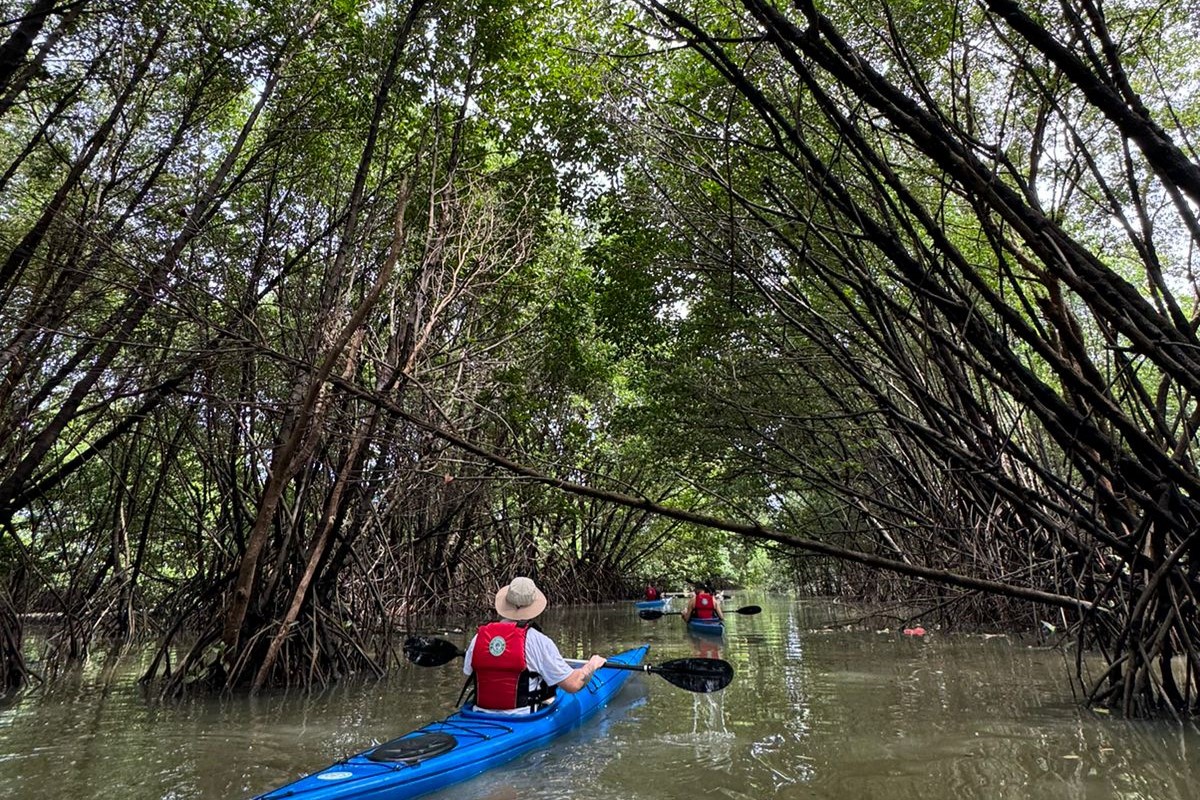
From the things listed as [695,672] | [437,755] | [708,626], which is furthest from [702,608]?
[437,755]

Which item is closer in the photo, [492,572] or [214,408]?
[214,408]

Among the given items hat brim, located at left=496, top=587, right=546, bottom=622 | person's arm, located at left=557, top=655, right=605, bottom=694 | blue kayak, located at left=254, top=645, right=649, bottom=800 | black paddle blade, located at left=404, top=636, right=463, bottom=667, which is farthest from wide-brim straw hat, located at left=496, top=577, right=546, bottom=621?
black paddle blade, located at left=404, top=636, right=463, bottom=667

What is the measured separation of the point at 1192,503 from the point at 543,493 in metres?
9.81

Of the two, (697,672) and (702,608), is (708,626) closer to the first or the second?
(702,608)

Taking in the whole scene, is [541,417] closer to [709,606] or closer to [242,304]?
[709,606]

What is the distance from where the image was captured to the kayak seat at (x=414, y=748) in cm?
311

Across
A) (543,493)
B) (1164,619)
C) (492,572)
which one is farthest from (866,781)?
(492,572)

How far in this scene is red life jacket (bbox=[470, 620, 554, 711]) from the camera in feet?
13.1

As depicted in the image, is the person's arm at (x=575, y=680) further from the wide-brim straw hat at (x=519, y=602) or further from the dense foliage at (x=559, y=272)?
the dense foliage at (x=559, y=272)

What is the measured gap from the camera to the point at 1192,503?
3.46 m

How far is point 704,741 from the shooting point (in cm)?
399

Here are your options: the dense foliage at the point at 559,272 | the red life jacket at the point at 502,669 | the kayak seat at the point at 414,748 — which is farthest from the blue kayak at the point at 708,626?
the kayak seat at the point at 414,748

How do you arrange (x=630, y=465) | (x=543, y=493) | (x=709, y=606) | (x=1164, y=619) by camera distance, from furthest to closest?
1. (x=630, y=465)
2. (x=543, y=493)
3. (x=709, y=606)
4. (x=1164, y=619)

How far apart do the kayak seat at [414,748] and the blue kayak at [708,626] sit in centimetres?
730
